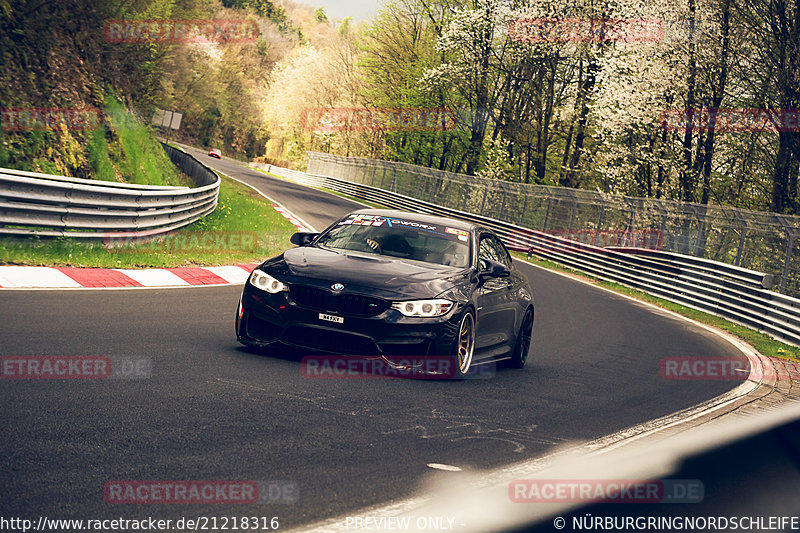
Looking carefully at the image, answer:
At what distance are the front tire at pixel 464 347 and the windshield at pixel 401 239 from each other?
31.3 inches

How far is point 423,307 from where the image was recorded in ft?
25.3

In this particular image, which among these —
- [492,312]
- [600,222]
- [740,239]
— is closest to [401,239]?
[492,312]

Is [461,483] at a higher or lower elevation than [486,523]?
lower

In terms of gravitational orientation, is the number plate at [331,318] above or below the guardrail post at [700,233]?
below

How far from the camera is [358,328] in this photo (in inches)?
296

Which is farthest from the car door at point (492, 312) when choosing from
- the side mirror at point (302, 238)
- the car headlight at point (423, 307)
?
the side mirror at point (302, 238)

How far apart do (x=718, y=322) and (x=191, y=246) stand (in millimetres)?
12130

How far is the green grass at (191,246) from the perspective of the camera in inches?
520

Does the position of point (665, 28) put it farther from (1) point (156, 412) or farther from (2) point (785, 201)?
(1) point (156, 412)

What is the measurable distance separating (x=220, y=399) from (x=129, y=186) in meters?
10.6

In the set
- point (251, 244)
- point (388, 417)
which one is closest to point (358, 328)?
point (388, 417)

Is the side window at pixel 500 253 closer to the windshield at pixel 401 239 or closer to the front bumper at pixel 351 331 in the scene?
the windshield at pixel 401 239

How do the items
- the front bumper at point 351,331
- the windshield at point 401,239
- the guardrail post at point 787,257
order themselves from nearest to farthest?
the front bumper at point 351,331 → the windshield at point 401,239 → the guardrail post at point 787,257

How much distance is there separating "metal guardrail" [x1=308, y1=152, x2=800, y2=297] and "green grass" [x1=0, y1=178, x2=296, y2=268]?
10836mm
